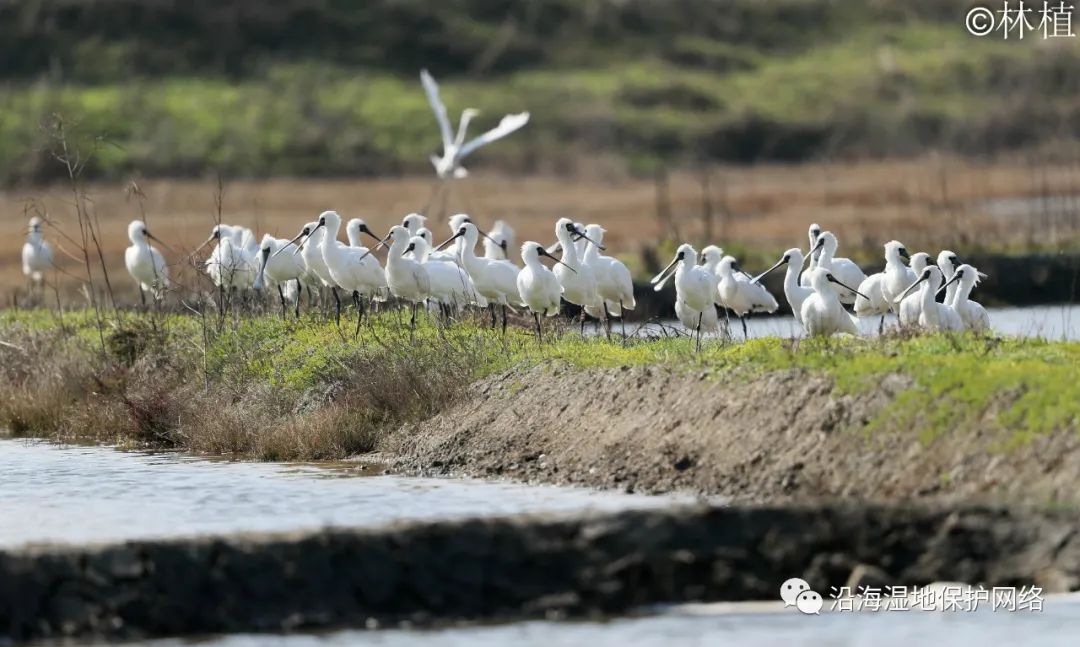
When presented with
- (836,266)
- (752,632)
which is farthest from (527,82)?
(752,632)

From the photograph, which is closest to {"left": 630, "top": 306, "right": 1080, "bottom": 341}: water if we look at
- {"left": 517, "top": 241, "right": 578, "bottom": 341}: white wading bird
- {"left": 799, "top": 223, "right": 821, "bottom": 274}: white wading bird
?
{"left": 799, "top": 223, "right": 821, "bottom": 274}: white wading bird

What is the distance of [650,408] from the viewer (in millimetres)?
14906

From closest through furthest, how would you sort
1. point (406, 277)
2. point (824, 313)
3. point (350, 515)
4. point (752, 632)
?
1. point (752, 632)
2. point (350, 515)
3. point (824, 313)
4. point (406, 277)

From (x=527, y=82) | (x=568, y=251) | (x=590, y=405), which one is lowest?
(x=590, y=405)

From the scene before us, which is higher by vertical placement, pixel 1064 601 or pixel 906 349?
pixel 906 349

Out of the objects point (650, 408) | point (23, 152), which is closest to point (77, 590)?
point (650, 408)

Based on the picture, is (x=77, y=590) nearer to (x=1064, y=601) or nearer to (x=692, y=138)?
(x=1064, y=601)

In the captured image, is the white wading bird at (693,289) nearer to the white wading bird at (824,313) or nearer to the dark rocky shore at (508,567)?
the white wading bird at (824,313)

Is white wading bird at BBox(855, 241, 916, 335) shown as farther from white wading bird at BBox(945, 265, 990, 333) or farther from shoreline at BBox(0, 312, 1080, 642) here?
shoreline at BBox(0, 312, 1080, 642)

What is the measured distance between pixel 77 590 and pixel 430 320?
9985 millimetres

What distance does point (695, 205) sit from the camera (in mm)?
43406

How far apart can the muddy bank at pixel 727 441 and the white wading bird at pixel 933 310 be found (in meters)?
2.35

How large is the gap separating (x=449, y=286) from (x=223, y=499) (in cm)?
520

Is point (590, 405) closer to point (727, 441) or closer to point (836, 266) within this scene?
point (727, 441)
